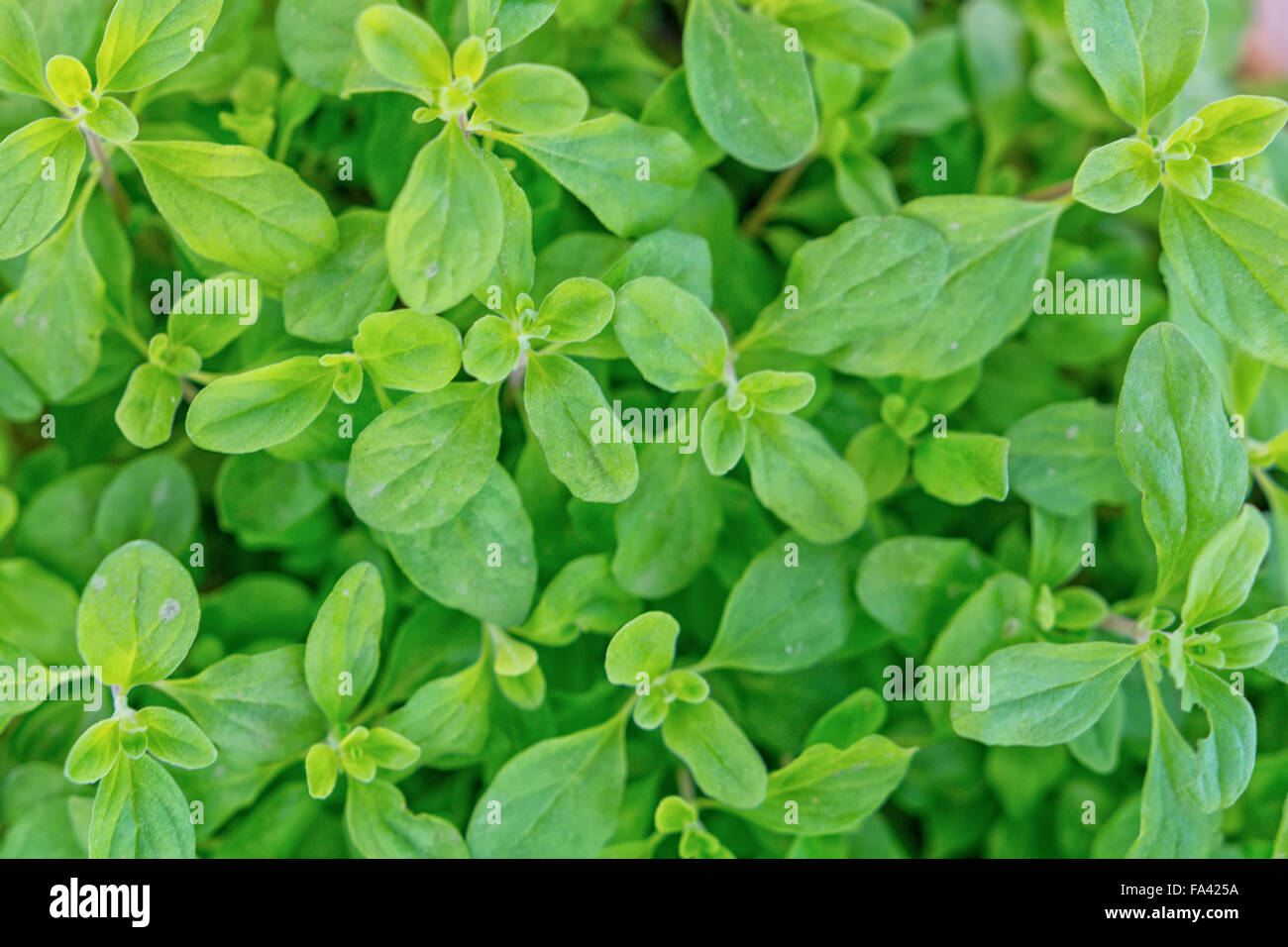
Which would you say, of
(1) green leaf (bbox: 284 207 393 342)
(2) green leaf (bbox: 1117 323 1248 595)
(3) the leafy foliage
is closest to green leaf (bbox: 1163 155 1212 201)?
(3) the leafy foliage

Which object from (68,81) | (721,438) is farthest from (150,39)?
(721,438)

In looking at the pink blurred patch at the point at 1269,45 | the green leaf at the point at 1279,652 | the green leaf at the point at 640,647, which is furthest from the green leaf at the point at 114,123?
the pink blurred patch at the point at 1269,45

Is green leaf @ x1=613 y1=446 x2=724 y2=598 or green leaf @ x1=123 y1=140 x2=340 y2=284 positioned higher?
green leaf @ x1=123 y1=140 x2=340 y2=284

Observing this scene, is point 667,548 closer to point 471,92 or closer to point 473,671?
point 473,671

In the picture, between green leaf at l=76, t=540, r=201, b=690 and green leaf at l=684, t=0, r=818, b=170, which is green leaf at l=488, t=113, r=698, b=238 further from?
green leaf at l=76, t=540, r=201, b=690

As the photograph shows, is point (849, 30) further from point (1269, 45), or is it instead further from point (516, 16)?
point (1269, 45)

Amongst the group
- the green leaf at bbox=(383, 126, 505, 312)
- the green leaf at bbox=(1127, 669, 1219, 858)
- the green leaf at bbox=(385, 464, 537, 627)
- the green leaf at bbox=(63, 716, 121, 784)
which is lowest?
the green leaf at bbox=(1127, 669, 1219, 858)

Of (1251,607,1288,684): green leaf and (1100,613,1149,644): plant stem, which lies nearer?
(1251,607,1288,684): green leaf
